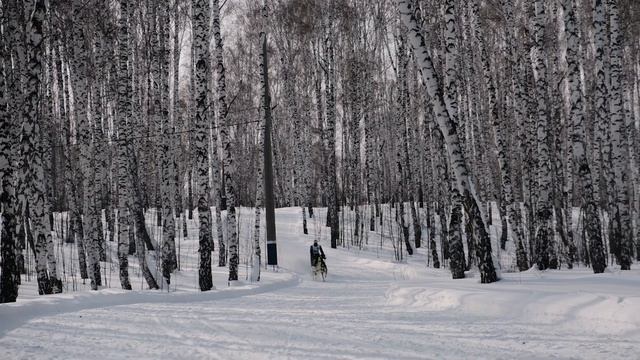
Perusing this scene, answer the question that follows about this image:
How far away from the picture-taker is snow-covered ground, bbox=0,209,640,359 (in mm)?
5316

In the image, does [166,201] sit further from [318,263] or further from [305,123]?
[305,123]

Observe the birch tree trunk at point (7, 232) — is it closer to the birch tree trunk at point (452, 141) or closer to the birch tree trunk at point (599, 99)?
the birch tree trunk at point (452, 141)

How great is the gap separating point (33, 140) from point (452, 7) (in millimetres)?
9431

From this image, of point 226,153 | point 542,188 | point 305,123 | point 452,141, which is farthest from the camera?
point 305,123

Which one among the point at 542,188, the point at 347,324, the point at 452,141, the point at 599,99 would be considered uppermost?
Result: the point at 599,99

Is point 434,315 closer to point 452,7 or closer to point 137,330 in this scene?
point 137,330

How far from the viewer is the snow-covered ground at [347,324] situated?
532 cm

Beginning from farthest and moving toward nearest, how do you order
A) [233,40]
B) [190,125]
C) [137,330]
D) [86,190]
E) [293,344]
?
[233,40], [190,125], [86,190], [137,330], [293,344]

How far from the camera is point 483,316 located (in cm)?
733

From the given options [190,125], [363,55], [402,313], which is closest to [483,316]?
[402,313]

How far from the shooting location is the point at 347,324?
7078 mm

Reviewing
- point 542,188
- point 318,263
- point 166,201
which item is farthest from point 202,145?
point 542,188

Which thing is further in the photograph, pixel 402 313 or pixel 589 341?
pixel 402 313

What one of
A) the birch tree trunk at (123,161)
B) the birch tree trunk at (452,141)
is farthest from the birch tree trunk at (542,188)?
the birch tree trunk at (123,161)
